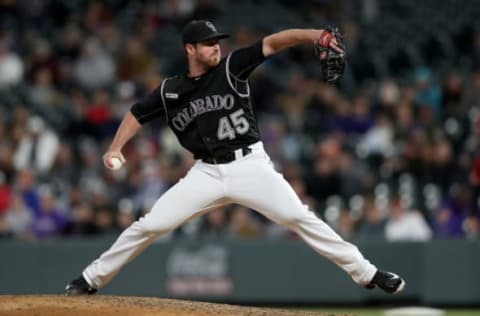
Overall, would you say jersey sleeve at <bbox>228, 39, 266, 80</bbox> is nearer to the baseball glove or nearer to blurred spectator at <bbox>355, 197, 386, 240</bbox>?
the baseball glove

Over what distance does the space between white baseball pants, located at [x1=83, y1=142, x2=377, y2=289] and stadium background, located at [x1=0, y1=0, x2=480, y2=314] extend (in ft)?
17.3

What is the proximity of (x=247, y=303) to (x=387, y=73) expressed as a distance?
14.2 feet

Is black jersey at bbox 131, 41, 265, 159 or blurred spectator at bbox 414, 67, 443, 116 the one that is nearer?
black jersey at bbox 131, 41, 265, 159

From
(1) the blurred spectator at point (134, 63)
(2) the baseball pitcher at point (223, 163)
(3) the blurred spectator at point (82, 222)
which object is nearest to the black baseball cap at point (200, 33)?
(2) the baseball pitcher at point (223, 163)

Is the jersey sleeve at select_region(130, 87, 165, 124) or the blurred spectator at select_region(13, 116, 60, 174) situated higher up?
the jersey sleeve at select_region(130, 87, 165, 124)

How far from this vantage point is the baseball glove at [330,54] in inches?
268

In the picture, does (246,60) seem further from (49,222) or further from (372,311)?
(49,222)

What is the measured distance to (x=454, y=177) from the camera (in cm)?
1312

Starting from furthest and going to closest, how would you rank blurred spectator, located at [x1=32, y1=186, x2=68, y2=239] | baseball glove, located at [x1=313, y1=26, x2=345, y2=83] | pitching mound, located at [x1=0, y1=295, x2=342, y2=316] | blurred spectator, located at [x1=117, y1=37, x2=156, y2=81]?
blurred spectator, located at [x1=117, y1=37, x2=156, y2=81], blurred spectator, located at [x1=32, y1=186, x2=68, y2=239], pitching mound, located at [x1=0, y1=295, x2=342, y2=316], baseball glove, located at [x1=313, y1=26, x2=345, y2=83]

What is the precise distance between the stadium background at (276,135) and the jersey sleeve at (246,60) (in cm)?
552

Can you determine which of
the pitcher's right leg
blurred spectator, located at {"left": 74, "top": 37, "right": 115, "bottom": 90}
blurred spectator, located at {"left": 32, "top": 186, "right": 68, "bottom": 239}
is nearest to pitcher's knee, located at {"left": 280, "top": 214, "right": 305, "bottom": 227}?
the pitcher's right leg

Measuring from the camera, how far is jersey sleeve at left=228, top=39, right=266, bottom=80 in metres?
7.14

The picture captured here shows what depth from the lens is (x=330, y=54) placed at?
22.4ft

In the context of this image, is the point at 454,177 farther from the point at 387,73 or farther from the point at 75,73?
A: the point at 75,73
